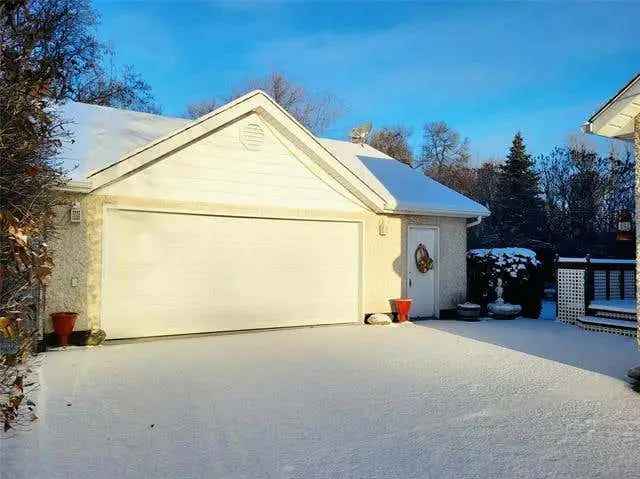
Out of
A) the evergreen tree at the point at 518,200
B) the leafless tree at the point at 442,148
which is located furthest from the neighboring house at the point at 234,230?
the leafless tree at the point at 442,148

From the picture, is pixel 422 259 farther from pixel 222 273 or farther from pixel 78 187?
pixel 78 187

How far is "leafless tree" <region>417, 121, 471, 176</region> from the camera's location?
38.8 metres

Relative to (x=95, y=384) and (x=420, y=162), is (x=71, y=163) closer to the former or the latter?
(x=95, y=384)

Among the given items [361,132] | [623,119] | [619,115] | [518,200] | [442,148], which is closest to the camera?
[619,115]

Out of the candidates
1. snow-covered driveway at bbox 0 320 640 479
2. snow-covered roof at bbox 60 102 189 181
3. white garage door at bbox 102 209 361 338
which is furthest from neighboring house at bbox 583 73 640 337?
snow-covered roof at bbox 60 102 189 181

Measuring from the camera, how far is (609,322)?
11.3 meters

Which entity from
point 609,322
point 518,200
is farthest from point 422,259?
point 518,200

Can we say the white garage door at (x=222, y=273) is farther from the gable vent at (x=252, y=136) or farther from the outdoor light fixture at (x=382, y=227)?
the gable vent at (x=252, y=136)

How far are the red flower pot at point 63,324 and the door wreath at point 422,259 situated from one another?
738 cm

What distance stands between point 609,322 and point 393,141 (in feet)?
84.2

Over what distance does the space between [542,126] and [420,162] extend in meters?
9.58

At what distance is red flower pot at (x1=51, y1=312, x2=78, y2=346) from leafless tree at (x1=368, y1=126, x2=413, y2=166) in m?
26.6

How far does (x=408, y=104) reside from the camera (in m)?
22.7

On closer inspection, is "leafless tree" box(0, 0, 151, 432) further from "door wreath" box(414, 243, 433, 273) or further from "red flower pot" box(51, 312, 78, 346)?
"door wreath" box(414, 243, 433, 273)
